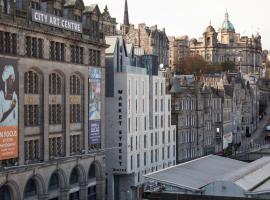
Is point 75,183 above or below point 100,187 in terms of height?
above

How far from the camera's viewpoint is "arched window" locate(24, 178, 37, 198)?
56.3 metres

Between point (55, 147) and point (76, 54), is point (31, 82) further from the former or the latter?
point (76, 54)

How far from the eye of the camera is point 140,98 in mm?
77250

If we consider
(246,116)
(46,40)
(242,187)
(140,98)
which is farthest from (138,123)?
(246,116)

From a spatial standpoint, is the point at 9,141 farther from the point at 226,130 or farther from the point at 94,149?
the point at 226,130

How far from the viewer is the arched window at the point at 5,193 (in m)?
53.0

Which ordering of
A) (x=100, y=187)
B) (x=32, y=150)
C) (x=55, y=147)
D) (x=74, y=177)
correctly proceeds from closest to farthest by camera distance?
(x=32, y=150) < (x=55, y=147) < (x=74, y=177) < (x=100, y=187)

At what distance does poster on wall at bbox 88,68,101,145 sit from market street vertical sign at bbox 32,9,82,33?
5399 mm

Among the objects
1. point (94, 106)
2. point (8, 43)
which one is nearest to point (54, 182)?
point (94, 106)

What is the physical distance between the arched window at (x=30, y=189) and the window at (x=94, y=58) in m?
16.0

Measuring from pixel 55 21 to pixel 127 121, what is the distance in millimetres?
17506

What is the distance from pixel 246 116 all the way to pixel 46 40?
93.0 m

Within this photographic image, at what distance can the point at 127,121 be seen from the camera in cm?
7269

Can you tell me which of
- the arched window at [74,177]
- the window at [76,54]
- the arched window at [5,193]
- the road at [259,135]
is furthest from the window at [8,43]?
the road at [259,135]
